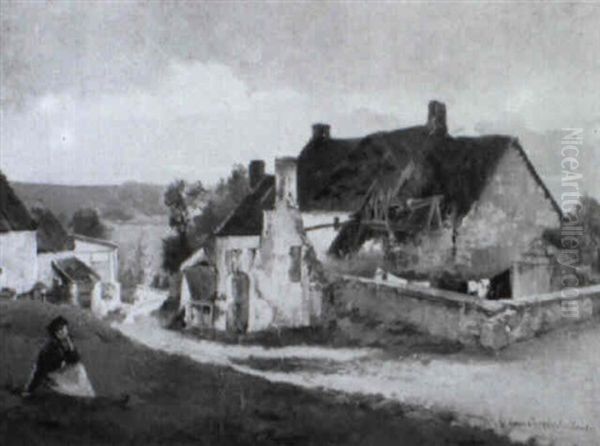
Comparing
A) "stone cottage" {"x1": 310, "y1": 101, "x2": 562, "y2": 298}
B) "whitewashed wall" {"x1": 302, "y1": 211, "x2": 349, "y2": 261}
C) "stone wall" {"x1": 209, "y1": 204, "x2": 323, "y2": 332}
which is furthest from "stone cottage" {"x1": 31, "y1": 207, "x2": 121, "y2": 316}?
"stone cottage" {"x1": 310, "y1": 101, "x2": 562, "y2": 298}

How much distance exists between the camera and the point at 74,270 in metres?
4.03

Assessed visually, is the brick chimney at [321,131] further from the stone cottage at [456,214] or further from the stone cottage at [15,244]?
the stone cottage at [15,244]

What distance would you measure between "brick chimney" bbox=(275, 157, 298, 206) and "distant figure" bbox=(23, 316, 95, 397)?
1.16 metres

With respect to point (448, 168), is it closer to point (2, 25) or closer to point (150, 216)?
point (150, 216)

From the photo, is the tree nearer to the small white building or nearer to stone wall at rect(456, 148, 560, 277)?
the small white building

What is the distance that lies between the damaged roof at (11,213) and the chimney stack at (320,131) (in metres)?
1.37

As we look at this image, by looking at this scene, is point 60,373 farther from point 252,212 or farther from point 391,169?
point 391,169

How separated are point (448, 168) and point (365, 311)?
0.71 m

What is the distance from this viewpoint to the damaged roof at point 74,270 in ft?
13.2

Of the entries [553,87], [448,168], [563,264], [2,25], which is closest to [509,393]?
[563,264]

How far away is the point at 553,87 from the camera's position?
3.81m

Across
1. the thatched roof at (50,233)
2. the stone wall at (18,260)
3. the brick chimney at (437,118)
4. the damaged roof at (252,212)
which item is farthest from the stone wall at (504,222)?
the stone wall at (18,260)
